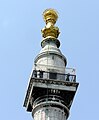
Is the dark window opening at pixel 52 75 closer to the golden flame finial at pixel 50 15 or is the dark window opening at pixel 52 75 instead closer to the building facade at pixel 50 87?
the building facade at pixel 50 87

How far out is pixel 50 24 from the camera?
197 feet

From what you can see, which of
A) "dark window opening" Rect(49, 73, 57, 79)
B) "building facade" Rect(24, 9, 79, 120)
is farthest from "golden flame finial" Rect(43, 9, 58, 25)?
"dark window opening" Rect(49, 73, 57, 79)

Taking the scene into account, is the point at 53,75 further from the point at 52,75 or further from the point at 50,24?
the point at 50,24

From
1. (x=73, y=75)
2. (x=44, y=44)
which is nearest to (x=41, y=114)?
(x=73, y=75)

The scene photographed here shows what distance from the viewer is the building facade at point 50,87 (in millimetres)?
52875

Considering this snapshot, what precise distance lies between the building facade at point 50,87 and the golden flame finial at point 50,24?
2.21m

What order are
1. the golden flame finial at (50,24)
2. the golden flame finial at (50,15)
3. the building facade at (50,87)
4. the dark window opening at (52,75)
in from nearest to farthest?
the building facade at (50,87) → the dark window opening at (52,75) → the golden flame finial at (50,24) → the golden flame finial at (50,15)

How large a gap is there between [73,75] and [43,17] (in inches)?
342

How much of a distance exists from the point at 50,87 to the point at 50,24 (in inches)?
329

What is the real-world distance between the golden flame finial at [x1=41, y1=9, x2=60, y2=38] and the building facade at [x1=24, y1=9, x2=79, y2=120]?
2.21 meters

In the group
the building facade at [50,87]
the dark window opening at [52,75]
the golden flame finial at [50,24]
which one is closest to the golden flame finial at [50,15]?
the golden flame finial at [50,24]

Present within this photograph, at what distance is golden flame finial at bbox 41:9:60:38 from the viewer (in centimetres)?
5912

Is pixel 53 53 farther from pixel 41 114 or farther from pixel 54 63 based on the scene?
pixel 41 114

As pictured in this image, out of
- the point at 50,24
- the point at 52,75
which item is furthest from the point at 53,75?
the point at 50,24
